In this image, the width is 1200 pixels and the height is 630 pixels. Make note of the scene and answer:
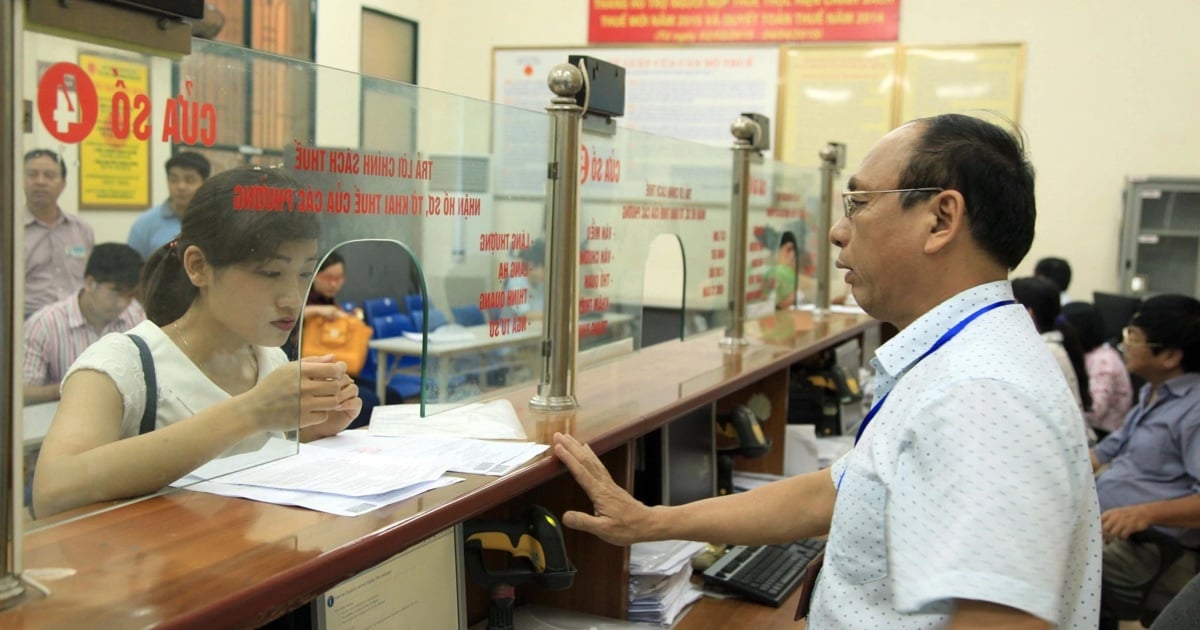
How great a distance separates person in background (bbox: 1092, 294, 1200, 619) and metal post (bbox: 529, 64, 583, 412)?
1935mm

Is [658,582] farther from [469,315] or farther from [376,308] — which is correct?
[376,308]

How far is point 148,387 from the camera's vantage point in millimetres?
1221

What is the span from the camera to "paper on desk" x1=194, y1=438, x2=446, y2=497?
4.09 feet

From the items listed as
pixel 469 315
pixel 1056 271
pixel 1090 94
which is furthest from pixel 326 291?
pixel 1090 94

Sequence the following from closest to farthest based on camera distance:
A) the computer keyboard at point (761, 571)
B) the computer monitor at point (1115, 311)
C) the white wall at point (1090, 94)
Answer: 1. the computer keyboard at point (761, 571)
2. the computer monitor at point (1115, 311)
3. the white wall at point (1090, 94)

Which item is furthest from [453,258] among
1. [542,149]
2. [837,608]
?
[837,608]

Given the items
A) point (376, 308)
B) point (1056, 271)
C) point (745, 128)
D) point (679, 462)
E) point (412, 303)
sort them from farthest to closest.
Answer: point (412, 303) < point (376, 308) < point (1056, 271) < point (745, 128) < point (679, 462)

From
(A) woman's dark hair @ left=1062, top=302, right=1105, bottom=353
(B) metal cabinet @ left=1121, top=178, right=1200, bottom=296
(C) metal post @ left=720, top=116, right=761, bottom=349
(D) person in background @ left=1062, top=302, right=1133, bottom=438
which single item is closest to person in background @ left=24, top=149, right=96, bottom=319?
(C) metal post @ left=720, top=116, right=761, bottom=349

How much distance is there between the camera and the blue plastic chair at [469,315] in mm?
1808

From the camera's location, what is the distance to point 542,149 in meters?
1.86

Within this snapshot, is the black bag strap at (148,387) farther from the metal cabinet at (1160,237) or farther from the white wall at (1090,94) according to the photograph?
the metal cabinet at (1160,237)

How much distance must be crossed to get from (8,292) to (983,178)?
3.26 feet

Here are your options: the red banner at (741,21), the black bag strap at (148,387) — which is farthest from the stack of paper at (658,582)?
the red banner at (741,21)

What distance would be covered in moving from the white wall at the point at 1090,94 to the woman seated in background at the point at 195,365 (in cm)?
598
